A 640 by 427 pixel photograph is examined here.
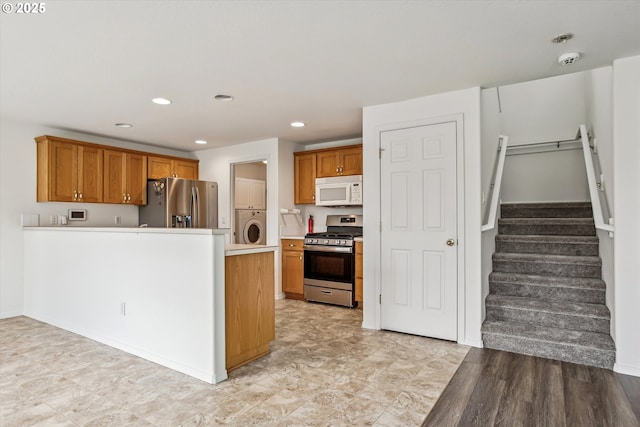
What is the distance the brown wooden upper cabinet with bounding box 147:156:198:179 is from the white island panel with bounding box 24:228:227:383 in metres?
1.80

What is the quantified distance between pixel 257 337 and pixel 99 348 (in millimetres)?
1495

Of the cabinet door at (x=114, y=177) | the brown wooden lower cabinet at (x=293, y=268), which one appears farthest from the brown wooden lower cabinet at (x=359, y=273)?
the cabinet door at (x=114, y=177)

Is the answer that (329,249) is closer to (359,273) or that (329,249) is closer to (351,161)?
(359,273)

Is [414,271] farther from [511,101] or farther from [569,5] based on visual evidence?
[511,101]

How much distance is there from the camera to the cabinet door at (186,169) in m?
5.95

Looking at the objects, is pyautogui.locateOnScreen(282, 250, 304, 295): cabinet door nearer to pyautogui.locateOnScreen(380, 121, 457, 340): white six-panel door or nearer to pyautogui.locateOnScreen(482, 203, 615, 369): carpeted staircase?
pyautogui.locateOnScreen(380, 121, 457, 340): white six-panel door

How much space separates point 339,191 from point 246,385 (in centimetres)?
309

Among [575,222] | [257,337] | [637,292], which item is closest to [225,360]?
[257,337]

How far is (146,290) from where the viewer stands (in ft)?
9.77

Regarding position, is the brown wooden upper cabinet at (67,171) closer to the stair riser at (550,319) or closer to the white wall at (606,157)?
the stair riser at (550,319)

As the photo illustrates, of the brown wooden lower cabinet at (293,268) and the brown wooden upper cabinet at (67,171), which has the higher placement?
the brown wooden upper cabinet at (67,171)

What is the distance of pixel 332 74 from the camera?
2.97 metres

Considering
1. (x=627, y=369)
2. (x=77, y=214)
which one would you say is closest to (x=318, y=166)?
(x=77, y=214)

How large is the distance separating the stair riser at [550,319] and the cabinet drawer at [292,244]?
260 cm
